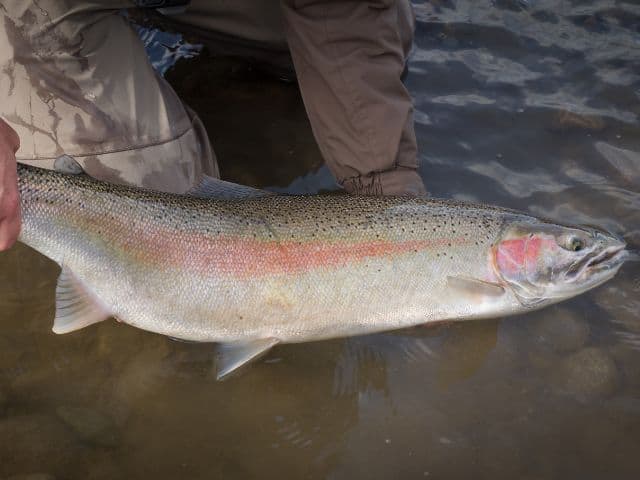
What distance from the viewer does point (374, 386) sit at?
2.62m

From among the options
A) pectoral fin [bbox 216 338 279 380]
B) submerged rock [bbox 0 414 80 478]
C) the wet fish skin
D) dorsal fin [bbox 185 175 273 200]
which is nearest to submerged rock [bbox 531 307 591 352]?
the wet fish skin

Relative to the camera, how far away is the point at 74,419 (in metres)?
2.39

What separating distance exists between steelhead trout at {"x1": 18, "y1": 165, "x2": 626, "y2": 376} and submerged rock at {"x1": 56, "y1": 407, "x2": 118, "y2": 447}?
0.32 meters

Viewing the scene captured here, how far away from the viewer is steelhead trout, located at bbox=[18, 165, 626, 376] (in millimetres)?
2314

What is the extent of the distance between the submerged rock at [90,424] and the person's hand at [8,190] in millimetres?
692

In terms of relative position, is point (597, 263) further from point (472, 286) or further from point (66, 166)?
point (66, 166)

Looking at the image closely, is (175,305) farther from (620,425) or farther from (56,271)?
(620,425)

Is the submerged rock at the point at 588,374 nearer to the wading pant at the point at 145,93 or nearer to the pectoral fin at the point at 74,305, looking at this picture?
the wading pant at the point at 145,93

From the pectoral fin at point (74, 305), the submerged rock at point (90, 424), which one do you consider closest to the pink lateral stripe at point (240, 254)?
the pectoral fin at point (74, 305)

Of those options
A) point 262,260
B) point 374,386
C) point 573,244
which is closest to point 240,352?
point 262,260

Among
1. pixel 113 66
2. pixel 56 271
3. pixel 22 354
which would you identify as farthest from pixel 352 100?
pixel 22 354

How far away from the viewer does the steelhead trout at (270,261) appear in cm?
231

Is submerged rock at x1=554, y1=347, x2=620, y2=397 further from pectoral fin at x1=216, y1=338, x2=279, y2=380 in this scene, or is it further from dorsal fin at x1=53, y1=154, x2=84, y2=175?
dorsal fin at x1=53, y1=154, x2=84, y2=175

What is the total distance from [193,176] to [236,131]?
83cm
